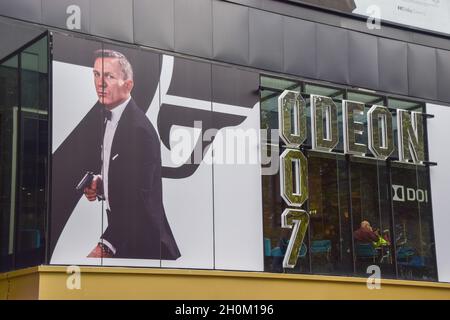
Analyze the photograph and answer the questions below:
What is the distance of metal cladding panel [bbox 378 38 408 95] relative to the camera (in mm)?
24484

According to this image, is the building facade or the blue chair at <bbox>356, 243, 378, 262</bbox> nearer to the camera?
the building facade

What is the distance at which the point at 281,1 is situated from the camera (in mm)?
23156

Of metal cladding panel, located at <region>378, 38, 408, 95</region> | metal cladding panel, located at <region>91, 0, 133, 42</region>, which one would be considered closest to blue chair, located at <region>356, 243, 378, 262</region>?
metal cladding panel, located at <region>378, 38, 408, 95</region>

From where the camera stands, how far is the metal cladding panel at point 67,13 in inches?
769

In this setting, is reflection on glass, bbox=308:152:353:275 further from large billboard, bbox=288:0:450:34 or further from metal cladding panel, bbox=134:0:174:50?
metal cladding panel, bbox=134:0:174:50

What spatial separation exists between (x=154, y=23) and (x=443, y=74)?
30.9 feet

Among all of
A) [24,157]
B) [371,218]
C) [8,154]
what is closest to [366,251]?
Answer: [371,218]

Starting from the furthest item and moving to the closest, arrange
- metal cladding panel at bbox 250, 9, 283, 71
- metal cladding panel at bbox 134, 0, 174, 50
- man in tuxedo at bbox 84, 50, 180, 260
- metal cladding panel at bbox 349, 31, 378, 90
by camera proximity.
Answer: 1. metal cladding panel at bbox 349, 31, 378, 90
2. metal cladding panel at bbox 250, 9, 283, 71
3. metal cladding panel at bbox 134, 0, 174, 50
4. man in tuxedo at bbox 84, 50, 180, 260

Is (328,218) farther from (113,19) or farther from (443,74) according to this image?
(113,19)

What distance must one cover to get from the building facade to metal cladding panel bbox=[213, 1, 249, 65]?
4 centimetres

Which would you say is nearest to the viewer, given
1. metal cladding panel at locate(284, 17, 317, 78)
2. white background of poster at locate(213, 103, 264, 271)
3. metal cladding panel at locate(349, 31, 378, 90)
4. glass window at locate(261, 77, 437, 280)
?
white background of poster at locate(213, 103, 264, 271)

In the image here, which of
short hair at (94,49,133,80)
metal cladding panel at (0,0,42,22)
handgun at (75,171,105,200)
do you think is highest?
metal cladding panel at (0,0,42,22)

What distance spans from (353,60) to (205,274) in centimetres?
785

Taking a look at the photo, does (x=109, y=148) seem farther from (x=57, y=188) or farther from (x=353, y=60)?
(x=353, y=60)
